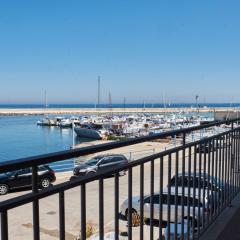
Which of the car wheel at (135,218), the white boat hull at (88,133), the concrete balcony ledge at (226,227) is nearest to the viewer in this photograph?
the car wheel at (135,218)

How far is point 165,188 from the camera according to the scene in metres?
3.37

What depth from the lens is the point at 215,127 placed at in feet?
15.8

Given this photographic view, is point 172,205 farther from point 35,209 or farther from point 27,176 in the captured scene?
point 35,209

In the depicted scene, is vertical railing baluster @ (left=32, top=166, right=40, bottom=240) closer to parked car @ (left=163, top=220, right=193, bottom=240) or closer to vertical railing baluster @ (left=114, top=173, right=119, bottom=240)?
vertical railing baluster @ (left=114, top=173, right=119, bottom=240)

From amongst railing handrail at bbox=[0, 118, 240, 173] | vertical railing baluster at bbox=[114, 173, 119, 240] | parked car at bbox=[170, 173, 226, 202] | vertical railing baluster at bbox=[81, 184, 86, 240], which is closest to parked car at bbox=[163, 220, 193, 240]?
parked car at bbox=[170, 173, 226, 202]

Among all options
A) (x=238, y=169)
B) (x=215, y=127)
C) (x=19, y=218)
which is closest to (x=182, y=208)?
(x=215, y=127)

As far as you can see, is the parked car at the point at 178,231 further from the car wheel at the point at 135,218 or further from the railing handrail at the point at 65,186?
the railing handrail at the point at 65,186

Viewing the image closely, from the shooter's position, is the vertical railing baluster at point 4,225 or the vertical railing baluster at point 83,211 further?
the vertical railing baluster at point 83,211

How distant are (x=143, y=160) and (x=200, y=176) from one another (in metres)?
1.38

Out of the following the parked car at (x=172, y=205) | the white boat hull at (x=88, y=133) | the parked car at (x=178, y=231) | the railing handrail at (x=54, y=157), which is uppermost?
the railing handrail at (x=54, y=157)

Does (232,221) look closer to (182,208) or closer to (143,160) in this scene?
(182,208)

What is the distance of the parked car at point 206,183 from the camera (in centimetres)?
356

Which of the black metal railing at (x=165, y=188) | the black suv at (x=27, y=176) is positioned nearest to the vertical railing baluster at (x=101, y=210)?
the black metal railing at (x=165, y=188)

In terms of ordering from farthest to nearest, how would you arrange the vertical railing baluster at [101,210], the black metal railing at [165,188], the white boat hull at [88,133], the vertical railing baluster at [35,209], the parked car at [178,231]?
the white boat hull at [88,133]
the parked car at [178,231]
the vertical railing baluster at [101,210]
the black metal railing at [165,188]
the vertical railing baluster at [35,209]
